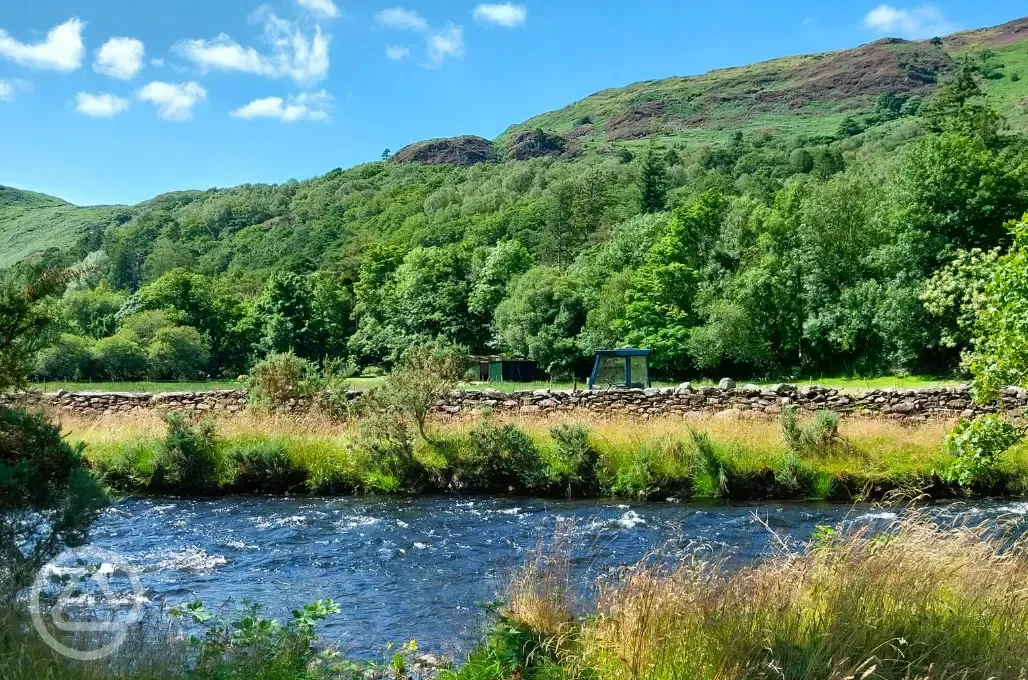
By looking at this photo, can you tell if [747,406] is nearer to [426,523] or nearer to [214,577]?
[426,523]

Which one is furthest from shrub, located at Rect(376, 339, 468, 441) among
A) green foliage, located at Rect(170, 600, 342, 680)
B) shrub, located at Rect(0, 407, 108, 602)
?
green foliage, located at Rect(170, 600, 342, 680)

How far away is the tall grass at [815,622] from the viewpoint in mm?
5316

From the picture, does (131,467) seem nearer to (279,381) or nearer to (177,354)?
(279,381)

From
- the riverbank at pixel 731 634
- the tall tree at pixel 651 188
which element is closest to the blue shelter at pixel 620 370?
the riverbank at pixel 731 634

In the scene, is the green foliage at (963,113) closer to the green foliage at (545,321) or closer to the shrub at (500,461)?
the green foliage at (545,321)

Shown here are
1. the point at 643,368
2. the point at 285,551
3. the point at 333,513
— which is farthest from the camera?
the point at 643,368

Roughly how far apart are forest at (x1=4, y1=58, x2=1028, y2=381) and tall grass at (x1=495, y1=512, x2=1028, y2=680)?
69.4ft

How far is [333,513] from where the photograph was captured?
15758mm

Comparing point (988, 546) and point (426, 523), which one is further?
point (426, 523)

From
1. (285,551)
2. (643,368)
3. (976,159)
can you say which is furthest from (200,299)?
(285,551)

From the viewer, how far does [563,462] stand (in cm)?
1802

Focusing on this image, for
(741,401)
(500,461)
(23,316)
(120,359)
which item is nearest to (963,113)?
(741,401)

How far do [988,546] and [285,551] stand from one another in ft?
31.4

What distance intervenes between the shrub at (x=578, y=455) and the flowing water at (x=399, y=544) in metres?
0.94
